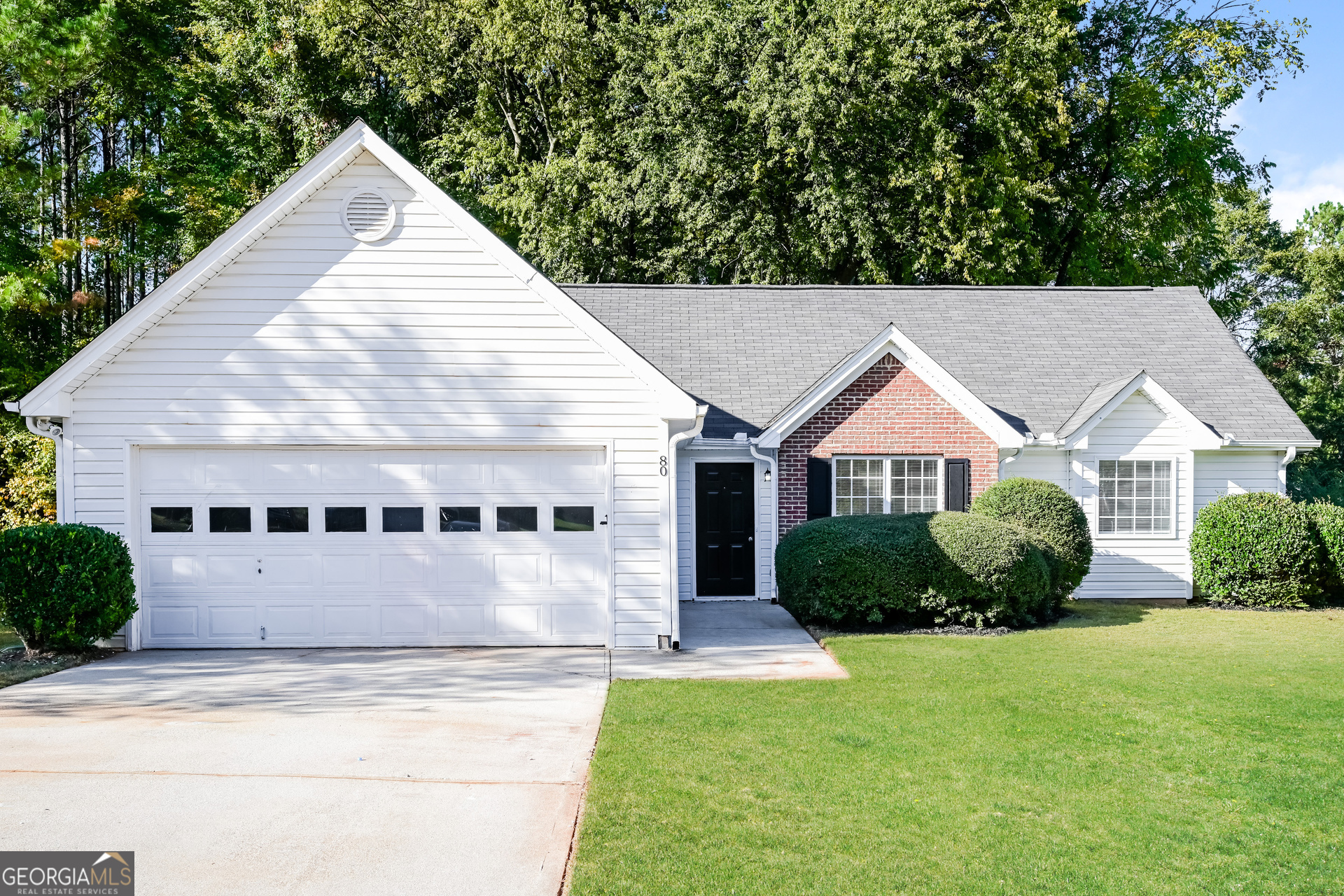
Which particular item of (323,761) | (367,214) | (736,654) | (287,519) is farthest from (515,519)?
(323,761)

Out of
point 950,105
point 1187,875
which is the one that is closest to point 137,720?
point 1187,875

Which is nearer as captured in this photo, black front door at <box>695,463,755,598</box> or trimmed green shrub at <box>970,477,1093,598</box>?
trimmed green shrub at <box>970,477,1093,598</box>

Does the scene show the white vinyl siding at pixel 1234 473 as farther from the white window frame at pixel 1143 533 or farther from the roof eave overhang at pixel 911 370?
the roof eave overhang at pixel 911 370

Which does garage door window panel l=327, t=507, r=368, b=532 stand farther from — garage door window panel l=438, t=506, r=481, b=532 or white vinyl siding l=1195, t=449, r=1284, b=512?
white vinyl siding l=1195, t=449, r=1284, b=512

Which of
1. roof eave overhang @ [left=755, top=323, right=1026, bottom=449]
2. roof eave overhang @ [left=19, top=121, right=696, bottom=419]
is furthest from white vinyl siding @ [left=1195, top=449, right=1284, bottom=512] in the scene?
roof eave overhang @ [left=19, top=121, right=696, bottom=419]

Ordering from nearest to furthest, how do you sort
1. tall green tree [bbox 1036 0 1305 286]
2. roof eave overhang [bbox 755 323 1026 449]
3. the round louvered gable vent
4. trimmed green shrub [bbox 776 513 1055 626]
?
the round louvered gable vent < trimmed green shrub [bbox 776 513 1055 626] < roof eave overhang [bbox 755 323 1026 449] < tall green tree [bbox 1036 0 1305 286]

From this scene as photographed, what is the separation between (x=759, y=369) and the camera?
55.5ft

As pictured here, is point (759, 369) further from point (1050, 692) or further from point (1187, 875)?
point (1187, 875)

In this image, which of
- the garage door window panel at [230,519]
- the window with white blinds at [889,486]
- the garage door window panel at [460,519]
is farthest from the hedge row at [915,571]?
the garage door window panel at [230,519]

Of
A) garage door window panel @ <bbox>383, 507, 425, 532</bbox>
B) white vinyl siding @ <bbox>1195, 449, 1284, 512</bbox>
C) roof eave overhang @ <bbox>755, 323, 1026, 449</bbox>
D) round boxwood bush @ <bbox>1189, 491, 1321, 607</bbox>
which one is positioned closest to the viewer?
garage door window panel @ <bbox>383, 507, 425, 532</bbox>

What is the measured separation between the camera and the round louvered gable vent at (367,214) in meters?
11.0

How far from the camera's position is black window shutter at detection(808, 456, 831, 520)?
15.0 metres

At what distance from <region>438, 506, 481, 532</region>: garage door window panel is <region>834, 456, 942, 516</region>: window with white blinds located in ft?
20.9

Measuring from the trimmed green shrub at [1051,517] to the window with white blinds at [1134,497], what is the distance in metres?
1.68
